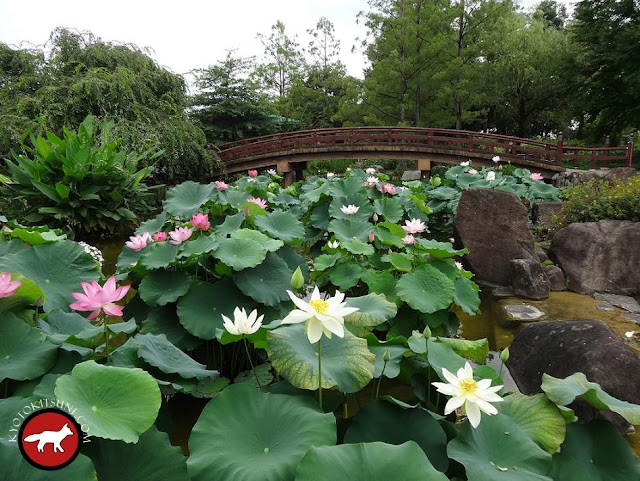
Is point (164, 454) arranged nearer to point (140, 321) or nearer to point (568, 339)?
point (140, 321)

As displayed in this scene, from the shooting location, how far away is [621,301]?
13.8ft

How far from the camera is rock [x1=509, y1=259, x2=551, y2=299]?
4.31 metres

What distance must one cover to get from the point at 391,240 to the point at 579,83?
13.2m

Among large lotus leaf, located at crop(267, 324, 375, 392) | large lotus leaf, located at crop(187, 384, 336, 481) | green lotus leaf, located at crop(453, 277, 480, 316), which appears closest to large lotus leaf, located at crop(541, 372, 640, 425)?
large lotus leaf, located at crop(267, 324, 375, 392)

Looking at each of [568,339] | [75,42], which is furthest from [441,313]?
[75,42]

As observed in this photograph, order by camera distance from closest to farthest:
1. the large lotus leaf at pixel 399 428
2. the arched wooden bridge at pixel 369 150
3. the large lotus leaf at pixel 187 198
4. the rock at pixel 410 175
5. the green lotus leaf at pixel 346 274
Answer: the large lotus leaf at pixel 399 428, the green lotus leaf at pixel 346 274, the large lotus leaf at pixel 187 198, the arched wooden bridge at pixel 369 150, the rock at pixel 410 175

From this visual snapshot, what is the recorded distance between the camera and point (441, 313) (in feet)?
9.30

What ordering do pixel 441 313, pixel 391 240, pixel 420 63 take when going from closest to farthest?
pixel 441 313, pixel 391 240, pixel 420 63

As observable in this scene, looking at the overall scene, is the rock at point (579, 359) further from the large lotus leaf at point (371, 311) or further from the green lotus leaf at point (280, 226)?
the green lotus leaf at point (280, 226)

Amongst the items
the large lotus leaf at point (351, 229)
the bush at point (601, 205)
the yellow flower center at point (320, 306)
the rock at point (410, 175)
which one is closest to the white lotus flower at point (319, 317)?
the yellow flower center at point (320, 306)

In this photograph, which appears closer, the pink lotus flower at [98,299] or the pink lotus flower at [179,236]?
the pink lotus flower at [98,299]

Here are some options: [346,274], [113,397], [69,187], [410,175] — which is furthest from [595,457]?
[410,175]

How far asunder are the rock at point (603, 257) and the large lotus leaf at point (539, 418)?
Result: 384 cm

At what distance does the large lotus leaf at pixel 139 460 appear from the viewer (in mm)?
957
